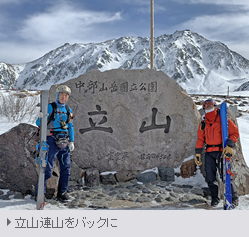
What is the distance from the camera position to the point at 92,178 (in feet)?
15.6

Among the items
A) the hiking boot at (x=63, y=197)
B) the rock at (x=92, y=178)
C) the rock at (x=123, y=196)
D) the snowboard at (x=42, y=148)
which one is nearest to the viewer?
the snowboard at (x=42, y=148)

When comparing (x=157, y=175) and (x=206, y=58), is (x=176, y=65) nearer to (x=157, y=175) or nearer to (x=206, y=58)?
(x=206, y=58)

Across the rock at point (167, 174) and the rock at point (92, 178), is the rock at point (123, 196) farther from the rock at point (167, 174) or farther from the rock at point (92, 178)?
the rock at point (167, 174)

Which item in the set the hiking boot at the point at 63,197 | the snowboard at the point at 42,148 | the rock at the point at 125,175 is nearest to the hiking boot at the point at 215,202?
the rock at the point at 125,175

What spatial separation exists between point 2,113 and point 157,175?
8089 millimetres

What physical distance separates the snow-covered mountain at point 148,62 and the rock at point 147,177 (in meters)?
105

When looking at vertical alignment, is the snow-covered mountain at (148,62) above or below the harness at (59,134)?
above

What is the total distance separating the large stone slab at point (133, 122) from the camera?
5.07 metres

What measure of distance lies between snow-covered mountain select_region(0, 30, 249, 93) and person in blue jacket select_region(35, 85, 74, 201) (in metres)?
106

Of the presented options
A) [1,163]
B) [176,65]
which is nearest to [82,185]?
[1,163]

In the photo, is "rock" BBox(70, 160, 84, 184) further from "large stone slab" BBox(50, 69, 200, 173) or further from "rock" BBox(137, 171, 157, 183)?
"rock" BBox(137, 171, 157, 183)

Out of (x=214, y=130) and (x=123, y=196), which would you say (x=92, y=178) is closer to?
(x=123, y=196)

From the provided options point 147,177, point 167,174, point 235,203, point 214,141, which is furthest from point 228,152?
point 147,177

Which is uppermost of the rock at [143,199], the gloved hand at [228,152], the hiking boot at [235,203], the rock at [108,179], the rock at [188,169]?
the gloved hand at [228,152]
